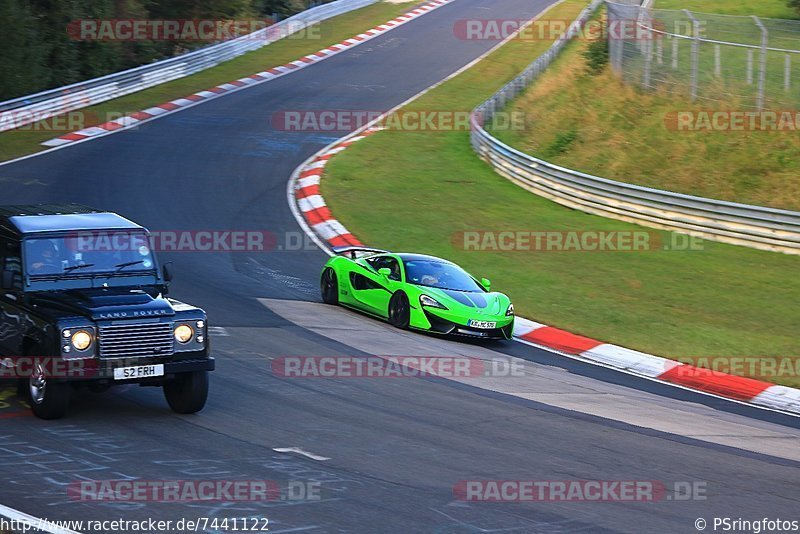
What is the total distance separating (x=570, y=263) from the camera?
2023cm

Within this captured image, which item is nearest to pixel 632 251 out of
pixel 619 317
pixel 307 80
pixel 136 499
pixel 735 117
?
pixel 619 317

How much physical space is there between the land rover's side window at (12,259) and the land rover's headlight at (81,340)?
4.05 ft

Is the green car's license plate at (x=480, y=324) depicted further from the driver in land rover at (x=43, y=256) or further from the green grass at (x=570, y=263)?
the driver in land rover at (x=43, y=256)

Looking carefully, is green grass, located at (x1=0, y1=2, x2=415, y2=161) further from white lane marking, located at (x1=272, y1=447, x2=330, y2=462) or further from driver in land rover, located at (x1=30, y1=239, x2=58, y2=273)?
white lane marking, located at (x1=272, y1=447, x2=330, y2=462)

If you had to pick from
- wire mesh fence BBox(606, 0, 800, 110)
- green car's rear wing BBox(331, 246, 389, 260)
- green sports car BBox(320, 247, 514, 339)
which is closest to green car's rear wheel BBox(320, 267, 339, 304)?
green sports car BBox(320, 247, 514, 339)

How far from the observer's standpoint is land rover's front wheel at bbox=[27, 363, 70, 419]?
9688mm

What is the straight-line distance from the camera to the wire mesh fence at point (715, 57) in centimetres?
2423

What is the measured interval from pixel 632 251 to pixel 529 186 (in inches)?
212

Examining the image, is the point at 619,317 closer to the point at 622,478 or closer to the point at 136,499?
the point at 622,478

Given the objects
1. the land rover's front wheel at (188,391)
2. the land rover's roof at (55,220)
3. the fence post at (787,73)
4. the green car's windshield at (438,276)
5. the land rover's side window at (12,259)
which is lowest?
the green car's windshield at (438,276)

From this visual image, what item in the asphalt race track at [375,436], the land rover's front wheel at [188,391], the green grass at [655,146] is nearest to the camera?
the asphalt race track at [375,436]

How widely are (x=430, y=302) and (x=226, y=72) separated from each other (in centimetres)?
2559

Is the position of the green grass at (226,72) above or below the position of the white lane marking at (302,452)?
above

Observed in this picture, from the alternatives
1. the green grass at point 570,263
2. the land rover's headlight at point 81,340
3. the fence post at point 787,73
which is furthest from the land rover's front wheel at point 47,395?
the fence post at point 787,73
